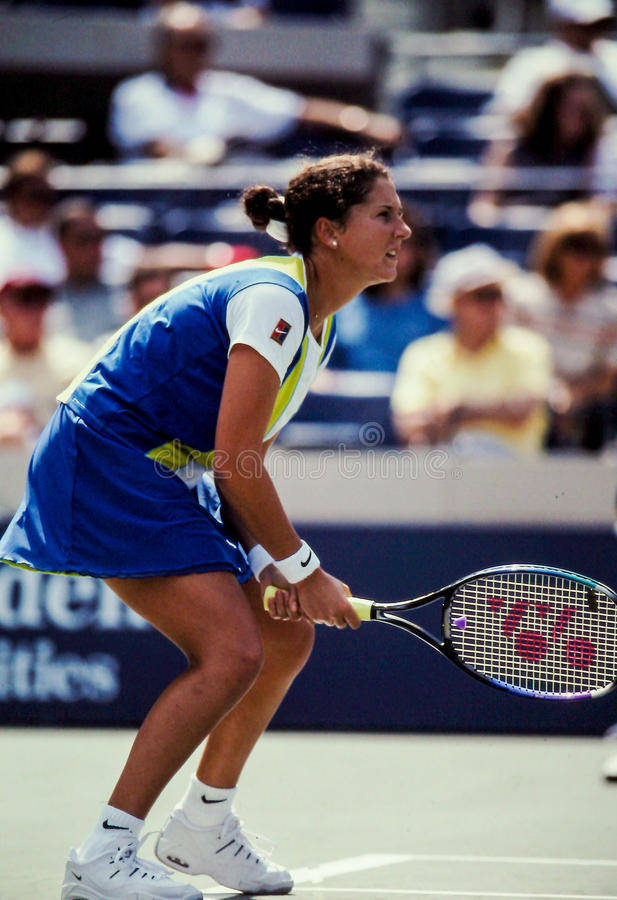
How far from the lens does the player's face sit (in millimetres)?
2877

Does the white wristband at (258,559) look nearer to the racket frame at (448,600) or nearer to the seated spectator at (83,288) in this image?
the racket frame at (448,600)

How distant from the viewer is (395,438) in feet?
17.7

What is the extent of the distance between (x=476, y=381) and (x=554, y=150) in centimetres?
205

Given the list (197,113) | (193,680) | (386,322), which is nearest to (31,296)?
(386,322)

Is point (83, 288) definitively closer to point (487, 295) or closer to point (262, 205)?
point (487, 295)

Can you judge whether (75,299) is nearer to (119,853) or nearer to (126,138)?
(126,138)

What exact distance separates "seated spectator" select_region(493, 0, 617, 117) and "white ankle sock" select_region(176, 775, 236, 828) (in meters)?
5.38

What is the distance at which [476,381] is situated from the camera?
547cm

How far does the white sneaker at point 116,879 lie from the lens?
2684 mm

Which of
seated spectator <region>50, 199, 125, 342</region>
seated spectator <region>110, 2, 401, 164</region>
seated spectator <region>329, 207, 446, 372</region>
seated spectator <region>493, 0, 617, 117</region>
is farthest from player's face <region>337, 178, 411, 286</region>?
seated spectator <region>493, 0, 617, 117</region>

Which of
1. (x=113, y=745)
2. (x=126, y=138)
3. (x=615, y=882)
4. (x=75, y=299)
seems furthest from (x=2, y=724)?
(x=126, y=138)

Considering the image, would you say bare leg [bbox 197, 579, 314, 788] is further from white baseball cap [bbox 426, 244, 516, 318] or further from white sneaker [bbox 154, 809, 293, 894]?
white baseball cap [bbox 426, 244, 516, 318]

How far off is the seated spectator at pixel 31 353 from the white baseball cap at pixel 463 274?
1626 mm

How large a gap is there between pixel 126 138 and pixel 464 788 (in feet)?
16.5
